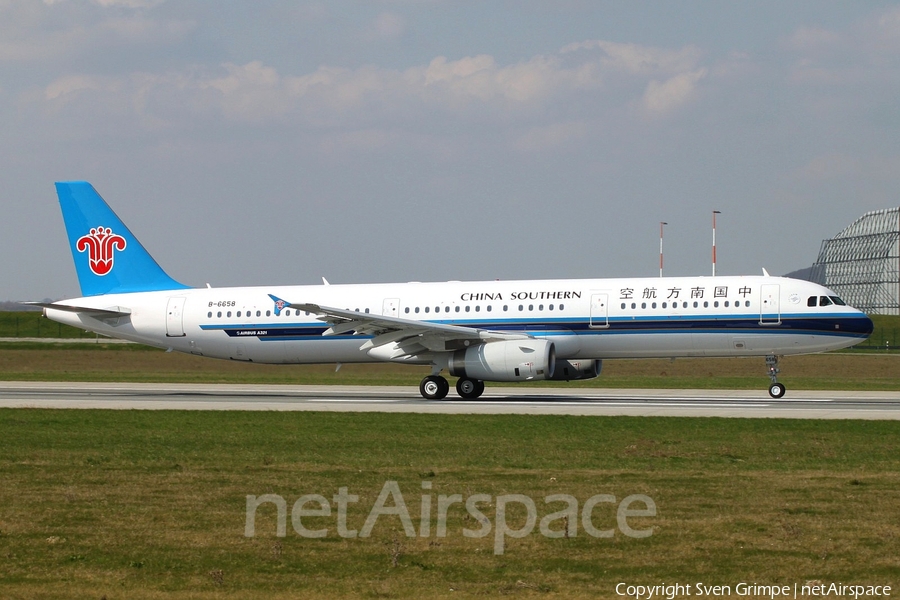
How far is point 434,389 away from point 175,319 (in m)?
10.2

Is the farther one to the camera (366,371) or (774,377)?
(366,371)

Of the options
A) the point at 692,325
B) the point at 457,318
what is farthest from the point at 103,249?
the point at 692,325

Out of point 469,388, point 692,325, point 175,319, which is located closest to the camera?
point 692,325

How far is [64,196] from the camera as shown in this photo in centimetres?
3900

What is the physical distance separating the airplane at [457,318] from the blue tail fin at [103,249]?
4cm

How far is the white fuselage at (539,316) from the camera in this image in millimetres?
31984

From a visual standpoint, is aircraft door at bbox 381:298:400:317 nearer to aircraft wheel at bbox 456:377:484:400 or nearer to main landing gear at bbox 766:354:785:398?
aircraft wheel at bbox 456:377:484:400

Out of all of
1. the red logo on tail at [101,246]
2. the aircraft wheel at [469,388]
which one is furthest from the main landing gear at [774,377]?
the red logo on tail at [101,246]

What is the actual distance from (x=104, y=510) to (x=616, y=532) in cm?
599

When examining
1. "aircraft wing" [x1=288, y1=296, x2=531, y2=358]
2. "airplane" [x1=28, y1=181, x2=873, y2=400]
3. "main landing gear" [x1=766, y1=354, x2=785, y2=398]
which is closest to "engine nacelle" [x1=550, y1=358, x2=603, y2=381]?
"airplane" [x1=28, y1=181, x2=873, y2=400]

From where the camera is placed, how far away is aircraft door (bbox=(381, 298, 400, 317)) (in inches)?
1400

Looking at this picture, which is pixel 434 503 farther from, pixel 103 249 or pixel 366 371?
pixel 366 371

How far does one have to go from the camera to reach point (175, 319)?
123 feet

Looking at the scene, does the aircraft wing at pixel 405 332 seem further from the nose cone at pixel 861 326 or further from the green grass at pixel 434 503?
the nose cone at pixel 861 326
